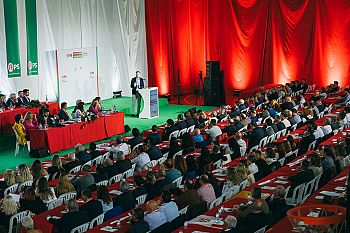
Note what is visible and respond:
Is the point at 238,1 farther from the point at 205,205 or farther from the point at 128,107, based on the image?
the point at 205,205

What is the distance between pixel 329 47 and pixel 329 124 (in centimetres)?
1084

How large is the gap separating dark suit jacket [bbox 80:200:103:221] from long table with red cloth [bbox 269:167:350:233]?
3139 mm

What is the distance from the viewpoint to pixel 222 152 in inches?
587

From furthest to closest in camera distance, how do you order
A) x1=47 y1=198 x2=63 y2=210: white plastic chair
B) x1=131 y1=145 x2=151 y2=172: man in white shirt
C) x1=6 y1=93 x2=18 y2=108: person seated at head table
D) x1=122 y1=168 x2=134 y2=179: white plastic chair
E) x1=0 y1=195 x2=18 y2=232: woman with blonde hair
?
1. x1=6 y1=93 x2=18 y2=108: person seated at head table
2. x1=131 y1=145 x2=151 y2=172: man in white shirt
3. x1=122 y1=168 x2=134 y2=179: white plastic chair
4. x1=47 y1=198 x2=63 y2=210: white plastic chair
5. x1=0 y1=195 x2=18 y2=232: woman with blonde hair

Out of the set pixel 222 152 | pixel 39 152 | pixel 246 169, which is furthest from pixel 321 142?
pixel 39 152

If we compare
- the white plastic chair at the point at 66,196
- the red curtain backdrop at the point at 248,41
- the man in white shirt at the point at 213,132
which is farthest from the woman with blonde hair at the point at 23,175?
the red curtain backdrop at the point at 248,41

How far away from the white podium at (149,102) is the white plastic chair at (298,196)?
13.2m

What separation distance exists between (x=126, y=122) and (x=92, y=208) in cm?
1382

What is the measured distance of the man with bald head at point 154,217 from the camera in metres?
9.70

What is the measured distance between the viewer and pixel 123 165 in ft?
45.2

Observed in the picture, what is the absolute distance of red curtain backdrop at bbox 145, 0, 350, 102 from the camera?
2756 cm

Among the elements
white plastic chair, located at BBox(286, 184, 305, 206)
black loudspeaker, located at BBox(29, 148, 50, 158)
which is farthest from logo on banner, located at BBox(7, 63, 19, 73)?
white plastic chair, located at BBox(286, 184, 305, 206)

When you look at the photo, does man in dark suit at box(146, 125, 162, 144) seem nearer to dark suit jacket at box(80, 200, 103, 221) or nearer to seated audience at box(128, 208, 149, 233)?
dark suit jacket at box(80, 200, 103, 221)

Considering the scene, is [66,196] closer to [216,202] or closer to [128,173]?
[128,173]
